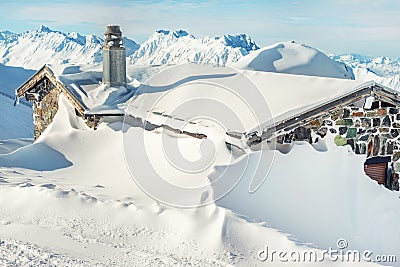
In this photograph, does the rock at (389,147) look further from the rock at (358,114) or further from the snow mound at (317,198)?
the snow mound at (317,198)

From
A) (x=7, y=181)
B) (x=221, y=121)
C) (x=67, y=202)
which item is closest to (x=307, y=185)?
(x=221, y=121)

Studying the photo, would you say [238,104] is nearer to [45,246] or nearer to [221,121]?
[221,121]

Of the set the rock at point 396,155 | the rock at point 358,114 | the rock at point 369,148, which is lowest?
the rock at point 396,155

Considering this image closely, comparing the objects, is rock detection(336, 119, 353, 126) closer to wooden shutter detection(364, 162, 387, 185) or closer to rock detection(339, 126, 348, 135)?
rock detection(339, 126, 348, 135)

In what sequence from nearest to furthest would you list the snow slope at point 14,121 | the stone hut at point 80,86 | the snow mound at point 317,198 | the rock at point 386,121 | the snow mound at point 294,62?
the snow mound at point 317,198
the rock at point 386,121
the stone hut at point 80,86
the snow mound at point 294,62
the snow slope at point 14,121

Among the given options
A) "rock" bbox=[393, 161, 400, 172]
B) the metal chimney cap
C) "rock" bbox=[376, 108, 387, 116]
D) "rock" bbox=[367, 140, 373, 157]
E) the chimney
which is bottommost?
"rock" bbox=[393, 161, 400, 172]

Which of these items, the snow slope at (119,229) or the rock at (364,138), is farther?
the rock at (364,138)

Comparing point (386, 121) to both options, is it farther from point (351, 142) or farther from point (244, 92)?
point (244, 92)

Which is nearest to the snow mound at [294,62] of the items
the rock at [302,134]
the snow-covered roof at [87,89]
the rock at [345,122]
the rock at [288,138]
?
the snow-covered roof at [87,89]

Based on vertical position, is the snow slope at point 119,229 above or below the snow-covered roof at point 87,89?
below

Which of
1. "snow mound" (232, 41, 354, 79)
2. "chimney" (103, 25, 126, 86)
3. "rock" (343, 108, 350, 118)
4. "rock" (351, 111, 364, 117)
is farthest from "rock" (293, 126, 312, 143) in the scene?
"snow mound" (232, 41, 354, 79)
